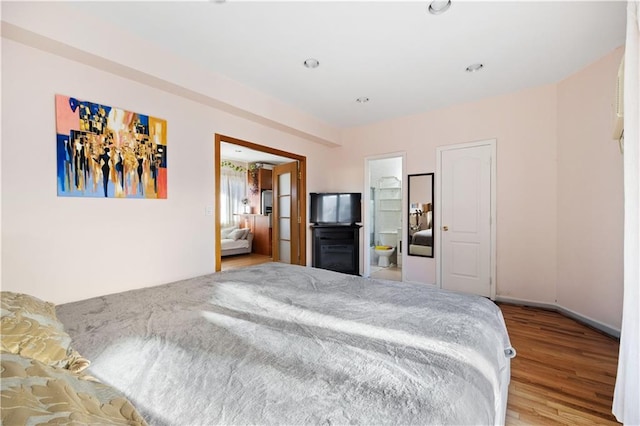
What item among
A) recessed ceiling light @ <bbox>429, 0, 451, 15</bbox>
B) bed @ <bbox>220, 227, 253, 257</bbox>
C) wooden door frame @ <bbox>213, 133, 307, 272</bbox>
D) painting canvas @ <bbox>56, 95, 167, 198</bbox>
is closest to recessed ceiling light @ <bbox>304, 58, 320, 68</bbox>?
recessed ceiling light @ <bbox>429, 0, 451, 15</bbox>

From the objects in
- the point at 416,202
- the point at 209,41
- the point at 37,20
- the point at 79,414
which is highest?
the point at 209,41

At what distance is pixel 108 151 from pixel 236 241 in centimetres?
478

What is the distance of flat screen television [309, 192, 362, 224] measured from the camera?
4566mm

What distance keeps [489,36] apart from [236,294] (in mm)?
2905

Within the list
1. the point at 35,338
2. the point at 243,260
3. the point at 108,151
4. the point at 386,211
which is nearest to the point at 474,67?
the point at 108,151

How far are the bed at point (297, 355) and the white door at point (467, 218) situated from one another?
2.39 m

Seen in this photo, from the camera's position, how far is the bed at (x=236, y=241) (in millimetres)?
6547

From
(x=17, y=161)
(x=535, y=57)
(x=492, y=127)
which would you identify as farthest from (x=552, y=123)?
(x=17, y=161)

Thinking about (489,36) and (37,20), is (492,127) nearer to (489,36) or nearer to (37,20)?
(489,36)

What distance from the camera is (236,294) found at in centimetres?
173

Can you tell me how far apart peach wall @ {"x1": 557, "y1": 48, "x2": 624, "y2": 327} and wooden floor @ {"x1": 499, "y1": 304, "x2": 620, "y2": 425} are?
14.9 inches

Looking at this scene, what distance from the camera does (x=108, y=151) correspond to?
2213 millimetres

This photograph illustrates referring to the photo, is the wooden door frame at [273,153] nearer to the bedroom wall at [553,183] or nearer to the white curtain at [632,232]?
the bedroom wall at [553,183]

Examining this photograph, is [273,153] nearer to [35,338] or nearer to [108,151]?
[108,151]
